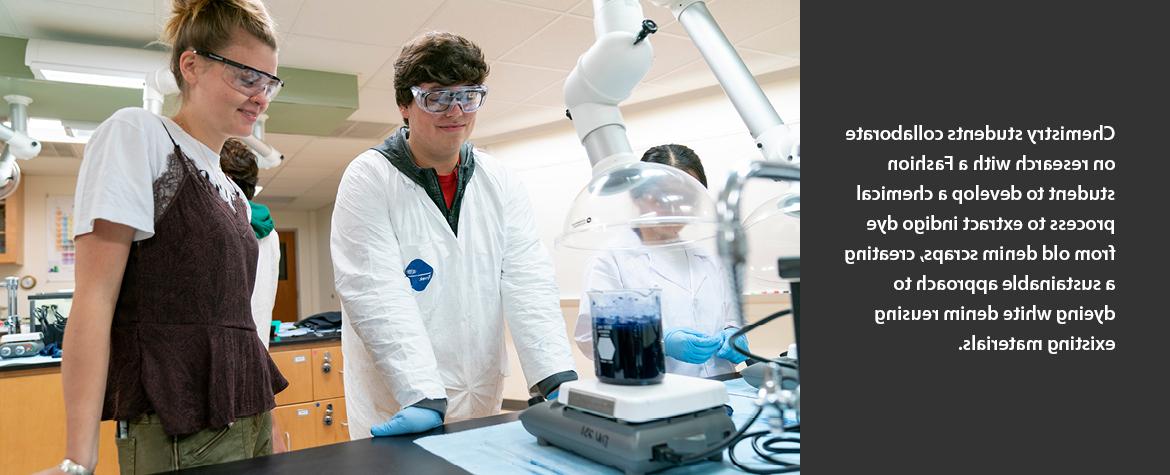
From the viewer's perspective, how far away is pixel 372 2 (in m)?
3.25

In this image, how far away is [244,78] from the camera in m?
1.16

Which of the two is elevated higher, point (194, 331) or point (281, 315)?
point (194, 331)

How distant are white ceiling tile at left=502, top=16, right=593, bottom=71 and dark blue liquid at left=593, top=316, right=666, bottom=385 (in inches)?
111

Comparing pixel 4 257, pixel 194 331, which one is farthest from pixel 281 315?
pixel 194 331

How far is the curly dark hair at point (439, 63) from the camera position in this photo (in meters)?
1.40

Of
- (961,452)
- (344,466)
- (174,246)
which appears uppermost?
(174,246)

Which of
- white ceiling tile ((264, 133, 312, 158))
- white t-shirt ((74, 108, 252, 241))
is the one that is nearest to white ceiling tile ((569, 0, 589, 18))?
white t-shirt ((74, 108, 252, 241))

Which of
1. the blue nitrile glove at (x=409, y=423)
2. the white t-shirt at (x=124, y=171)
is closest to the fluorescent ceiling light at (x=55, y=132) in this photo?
the white t-shirt at (x=124, y=171)

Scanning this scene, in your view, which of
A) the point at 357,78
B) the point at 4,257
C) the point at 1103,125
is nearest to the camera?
the point at 1103,125

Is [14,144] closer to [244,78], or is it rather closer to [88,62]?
[88,62]

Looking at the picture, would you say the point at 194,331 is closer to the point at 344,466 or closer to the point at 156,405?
the point at 156,405

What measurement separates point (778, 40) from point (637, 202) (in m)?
3.53

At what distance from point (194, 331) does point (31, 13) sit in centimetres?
330

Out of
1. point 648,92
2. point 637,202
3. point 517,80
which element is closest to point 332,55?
point 517,80
